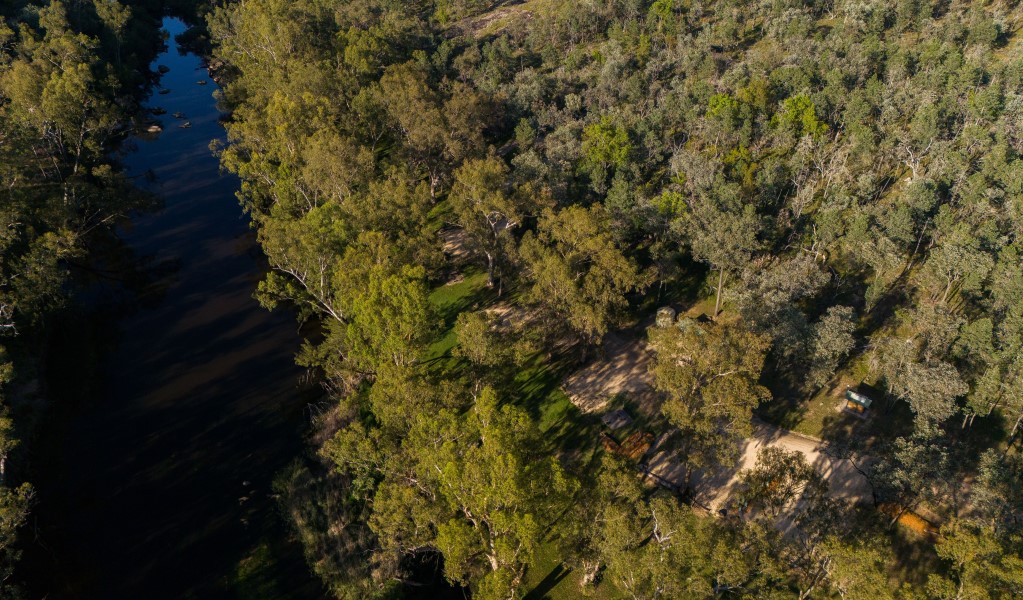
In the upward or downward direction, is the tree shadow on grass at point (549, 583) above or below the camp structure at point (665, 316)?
below

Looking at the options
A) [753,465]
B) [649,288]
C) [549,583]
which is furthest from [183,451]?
[649,288]

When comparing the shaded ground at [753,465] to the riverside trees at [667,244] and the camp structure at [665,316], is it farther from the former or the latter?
the camp structure at [665,316]

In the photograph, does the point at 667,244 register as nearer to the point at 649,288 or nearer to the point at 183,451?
the point at 649,288

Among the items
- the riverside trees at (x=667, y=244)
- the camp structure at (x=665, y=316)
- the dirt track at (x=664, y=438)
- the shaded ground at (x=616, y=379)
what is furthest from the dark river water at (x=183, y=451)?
the camp structure at (x=665, y=316)

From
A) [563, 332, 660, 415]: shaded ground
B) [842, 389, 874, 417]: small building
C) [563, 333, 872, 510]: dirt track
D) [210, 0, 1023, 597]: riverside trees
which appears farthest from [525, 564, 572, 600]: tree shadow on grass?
[842, 389, 874, 417]: small building

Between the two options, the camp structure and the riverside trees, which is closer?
the riverside trees

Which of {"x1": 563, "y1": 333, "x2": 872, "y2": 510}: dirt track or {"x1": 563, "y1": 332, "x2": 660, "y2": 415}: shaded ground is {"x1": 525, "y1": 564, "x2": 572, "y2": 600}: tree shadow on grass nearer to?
{"x1": 563, "y1": 333, "x2": 872, "y2": 510}: dirt track

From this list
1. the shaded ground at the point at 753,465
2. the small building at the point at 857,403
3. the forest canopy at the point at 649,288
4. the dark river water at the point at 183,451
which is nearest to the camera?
the forest canopy at the point at 649,288
